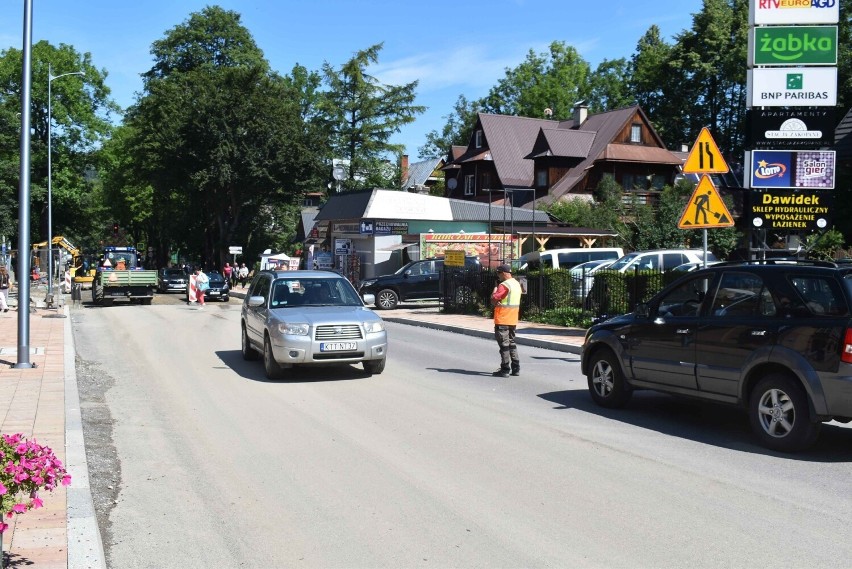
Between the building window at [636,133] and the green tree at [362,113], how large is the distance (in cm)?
1946

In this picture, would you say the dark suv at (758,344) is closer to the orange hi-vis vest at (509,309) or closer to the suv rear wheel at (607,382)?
the suv rear wheel at (607,382)

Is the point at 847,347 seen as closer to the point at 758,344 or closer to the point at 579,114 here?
the point at 758,344

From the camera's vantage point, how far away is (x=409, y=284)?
30.6 meters

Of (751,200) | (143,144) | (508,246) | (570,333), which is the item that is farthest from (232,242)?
(751,200)

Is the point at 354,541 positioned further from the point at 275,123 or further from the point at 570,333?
the point at 275,123

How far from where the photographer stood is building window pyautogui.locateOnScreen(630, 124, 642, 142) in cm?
5333

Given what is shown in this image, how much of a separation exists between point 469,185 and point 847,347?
52345mm

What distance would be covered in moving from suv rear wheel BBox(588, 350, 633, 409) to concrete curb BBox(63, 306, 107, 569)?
19.0ft

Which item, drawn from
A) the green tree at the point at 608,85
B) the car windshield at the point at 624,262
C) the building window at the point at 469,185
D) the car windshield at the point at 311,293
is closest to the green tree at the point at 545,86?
the green tree at the point at 608,85

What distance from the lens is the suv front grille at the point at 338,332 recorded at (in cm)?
1241

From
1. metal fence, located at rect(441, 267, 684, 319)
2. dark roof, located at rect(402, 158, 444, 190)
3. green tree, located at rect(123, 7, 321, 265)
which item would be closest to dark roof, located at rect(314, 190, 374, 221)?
green tree, located at rect(123, 7, 321, 265)

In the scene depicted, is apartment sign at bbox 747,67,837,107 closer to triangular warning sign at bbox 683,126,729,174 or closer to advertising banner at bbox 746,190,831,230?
advertising banner at bbox 746,190,831,230

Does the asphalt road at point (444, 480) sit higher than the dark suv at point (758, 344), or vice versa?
the dark suv at point (758, 344)

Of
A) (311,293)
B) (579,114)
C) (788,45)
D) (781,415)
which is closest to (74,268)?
(579,114)
